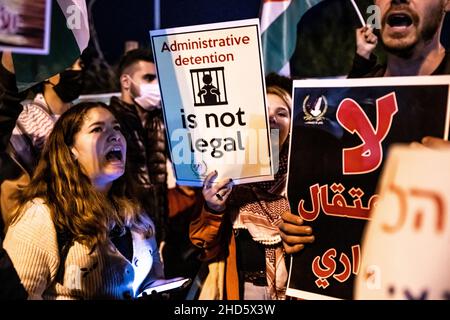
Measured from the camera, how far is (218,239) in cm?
285

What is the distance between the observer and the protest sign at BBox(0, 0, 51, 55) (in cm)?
292

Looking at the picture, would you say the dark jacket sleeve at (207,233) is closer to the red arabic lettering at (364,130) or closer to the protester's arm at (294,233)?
the protester's arm at (294,233)

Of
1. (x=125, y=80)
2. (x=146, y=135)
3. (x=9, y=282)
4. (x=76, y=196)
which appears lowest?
(x=9, y=282)

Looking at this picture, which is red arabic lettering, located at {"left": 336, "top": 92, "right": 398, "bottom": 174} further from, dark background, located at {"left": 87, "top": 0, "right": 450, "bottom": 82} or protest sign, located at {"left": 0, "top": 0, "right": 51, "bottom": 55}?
protest sign, located at {"left": 0, "top": 0, "right": 51, "bottom": 55}

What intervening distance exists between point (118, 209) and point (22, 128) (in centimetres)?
58

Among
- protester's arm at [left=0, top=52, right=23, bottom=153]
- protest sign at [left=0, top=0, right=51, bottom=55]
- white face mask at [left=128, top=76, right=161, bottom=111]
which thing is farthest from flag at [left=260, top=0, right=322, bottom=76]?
protester's arm at [left=0, top=52, right=23, bottom=153]

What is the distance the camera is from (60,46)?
2930 mm

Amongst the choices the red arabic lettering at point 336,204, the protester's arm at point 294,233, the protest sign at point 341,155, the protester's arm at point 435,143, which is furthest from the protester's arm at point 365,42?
the protester's arm at point 294,233

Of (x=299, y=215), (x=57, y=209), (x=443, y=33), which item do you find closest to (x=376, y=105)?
(x=443, y=33)

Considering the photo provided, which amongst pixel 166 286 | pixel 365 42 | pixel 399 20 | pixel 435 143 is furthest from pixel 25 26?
pixel 435 143

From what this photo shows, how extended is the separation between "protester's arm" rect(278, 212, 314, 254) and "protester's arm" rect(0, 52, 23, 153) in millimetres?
1297

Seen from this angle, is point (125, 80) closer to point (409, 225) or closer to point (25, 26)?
point (25, 26)

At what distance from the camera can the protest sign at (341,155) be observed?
2.60 metres
